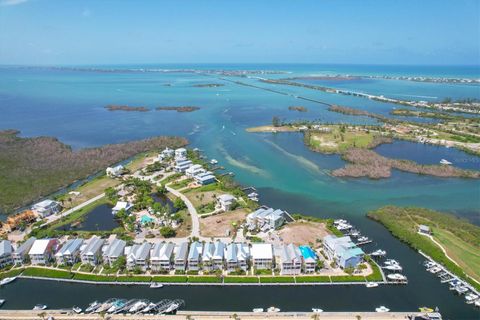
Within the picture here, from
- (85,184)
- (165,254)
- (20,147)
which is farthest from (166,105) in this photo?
(165,254)

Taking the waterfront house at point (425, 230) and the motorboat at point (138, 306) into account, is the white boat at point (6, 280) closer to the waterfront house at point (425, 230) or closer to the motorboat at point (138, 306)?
the motorboat at point (138, 306)

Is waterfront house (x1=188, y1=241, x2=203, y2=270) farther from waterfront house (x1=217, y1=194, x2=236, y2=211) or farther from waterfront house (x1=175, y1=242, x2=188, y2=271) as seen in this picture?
waterfront house (x1=217, y1=194, x2=236, y2=211)

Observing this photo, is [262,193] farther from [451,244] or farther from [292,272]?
[451,244]

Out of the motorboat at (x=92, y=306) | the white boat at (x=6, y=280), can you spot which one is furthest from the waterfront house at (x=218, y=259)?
the white boat at (x=6, y=280)

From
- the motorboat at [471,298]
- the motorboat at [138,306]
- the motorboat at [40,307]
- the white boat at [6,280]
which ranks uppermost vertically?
the motorboat at [471,298]

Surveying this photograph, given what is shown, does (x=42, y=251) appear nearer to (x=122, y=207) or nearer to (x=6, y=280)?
(x=6, y=280)

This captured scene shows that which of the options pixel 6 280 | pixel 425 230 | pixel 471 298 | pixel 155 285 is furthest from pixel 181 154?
pixel 471 298
